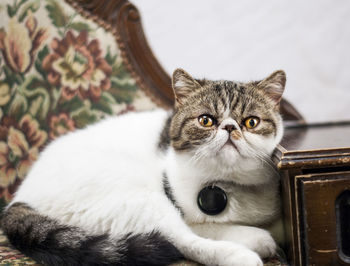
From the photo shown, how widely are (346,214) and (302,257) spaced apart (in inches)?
5.5

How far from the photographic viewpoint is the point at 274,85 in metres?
1.05

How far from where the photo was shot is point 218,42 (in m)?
1.73

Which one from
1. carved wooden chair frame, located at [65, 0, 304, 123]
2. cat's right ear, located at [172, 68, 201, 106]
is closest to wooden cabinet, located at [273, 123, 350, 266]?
cat's right ear, located at [172, 68, 201, 106]

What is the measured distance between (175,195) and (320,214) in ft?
1.40

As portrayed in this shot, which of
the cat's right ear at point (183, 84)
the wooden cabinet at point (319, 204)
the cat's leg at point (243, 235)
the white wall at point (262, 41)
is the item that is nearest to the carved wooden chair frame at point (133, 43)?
the white wall at point (262, 41)

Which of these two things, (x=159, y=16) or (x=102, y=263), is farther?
(x=159, y=16)

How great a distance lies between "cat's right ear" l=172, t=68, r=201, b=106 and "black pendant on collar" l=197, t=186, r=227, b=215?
298 mm

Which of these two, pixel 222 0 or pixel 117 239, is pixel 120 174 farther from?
pixel 222 0

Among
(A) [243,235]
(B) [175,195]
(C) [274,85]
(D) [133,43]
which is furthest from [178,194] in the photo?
(D) [133,43]

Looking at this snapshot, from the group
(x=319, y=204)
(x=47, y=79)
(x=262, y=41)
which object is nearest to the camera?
(x=319, y=204)

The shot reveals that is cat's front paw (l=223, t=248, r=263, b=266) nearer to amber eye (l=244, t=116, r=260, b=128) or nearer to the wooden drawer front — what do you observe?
the wooden drawer front

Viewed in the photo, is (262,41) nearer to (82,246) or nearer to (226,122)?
(226,122)

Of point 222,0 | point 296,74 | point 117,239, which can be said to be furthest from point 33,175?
point 296,74

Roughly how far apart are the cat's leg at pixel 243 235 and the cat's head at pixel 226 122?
16 centimetres
